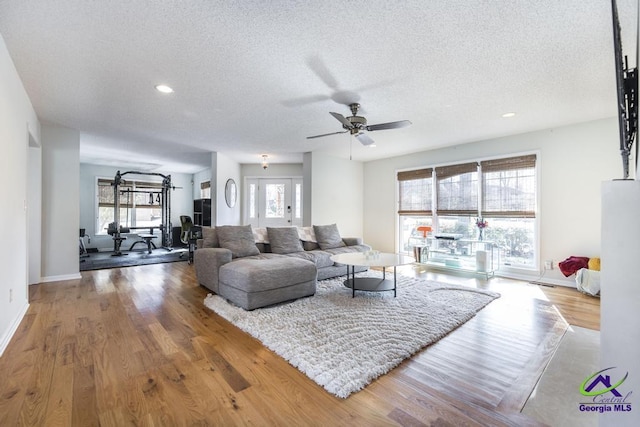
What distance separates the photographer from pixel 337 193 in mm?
6570

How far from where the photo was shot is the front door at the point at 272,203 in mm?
7441

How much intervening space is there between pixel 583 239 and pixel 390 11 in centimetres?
435

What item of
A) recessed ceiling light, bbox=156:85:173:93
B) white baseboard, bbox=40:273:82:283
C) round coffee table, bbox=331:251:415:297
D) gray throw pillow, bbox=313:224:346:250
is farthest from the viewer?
gray throw pillow, bbox=313:224:346:250

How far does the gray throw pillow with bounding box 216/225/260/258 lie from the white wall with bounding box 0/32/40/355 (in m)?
2.03

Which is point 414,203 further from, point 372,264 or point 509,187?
point 372,264

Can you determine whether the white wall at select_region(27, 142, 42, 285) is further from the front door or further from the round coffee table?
the round coffee table

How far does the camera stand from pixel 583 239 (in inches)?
161

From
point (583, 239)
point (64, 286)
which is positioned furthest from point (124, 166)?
point (583, 239)

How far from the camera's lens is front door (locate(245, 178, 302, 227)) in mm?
7441

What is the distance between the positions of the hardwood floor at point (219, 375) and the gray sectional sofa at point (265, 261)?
45 cm

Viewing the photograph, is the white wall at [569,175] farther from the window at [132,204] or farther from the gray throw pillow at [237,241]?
the window at [132,204]

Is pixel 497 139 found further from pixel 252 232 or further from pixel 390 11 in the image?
pixel 252 232

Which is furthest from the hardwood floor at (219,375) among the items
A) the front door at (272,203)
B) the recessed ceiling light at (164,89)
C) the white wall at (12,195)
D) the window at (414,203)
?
the front door at (272,203)

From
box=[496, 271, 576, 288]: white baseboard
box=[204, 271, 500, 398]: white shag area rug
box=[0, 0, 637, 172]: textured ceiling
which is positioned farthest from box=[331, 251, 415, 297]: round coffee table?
box=[496, 271, 576, 288]: white baseboard
